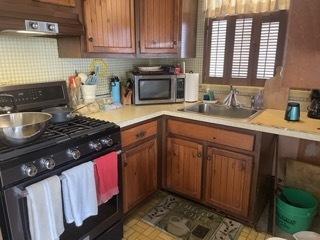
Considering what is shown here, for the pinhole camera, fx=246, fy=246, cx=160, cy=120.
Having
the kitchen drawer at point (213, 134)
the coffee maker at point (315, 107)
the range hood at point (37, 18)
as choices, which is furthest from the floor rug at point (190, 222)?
the range hood at point (37, 18)

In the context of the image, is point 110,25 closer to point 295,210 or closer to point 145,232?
point 145,232

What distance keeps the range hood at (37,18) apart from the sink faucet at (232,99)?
140 cm

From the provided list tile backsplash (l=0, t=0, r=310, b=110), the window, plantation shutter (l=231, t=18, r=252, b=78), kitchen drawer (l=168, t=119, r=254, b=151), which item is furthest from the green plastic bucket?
plantation shutter (l=231, t=18, r=252, b=78)

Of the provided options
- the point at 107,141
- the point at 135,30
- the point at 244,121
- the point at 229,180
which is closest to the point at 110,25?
the point at 135,30

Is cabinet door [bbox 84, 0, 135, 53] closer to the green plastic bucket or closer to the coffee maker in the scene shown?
the coffee maker

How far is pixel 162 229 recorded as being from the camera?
1.96m

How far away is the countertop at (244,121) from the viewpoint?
5.34 ft

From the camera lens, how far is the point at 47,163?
124 centimetres

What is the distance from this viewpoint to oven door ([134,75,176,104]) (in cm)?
230

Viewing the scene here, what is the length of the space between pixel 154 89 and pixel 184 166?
0.78 m

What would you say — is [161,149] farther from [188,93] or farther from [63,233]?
[63,233]

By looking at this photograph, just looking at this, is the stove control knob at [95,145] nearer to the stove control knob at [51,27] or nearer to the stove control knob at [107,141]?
the stove control knob at [107,141]

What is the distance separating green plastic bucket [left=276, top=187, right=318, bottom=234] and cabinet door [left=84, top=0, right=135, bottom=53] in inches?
69.5

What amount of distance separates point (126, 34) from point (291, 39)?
5.96 ft
